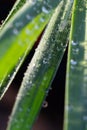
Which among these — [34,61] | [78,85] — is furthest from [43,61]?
[78,85]

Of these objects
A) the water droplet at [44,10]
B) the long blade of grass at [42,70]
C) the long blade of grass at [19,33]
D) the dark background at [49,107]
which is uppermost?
the long blade of grass at [19,33]

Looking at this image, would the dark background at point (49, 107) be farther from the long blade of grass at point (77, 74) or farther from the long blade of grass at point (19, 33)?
the long blade of grass at point (19, 33)

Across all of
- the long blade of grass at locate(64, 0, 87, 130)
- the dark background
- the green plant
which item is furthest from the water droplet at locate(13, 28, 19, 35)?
the dark background

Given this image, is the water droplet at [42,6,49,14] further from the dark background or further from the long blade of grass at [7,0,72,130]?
the dark background

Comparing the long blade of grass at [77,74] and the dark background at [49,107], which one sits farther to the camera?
the dark background at [49,107]

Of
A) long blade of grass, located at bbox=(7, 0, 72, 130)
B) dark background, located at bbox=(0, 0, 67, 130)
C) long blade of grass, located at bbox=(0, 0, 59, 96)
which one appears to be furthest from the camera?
dark background, located at bbox=(0, 0, 67, 130)

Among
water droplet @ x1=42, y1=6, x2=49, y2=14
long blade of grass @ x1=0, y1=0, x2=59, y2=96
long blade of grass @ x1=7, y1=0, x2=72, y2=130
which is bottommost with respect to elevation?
long blade of grass @ x1=7, y1=0, x2=72, y2=130

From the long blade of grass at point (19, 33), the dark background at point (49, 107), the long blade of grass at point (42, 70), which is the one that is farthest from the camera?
the dark background at point (49, 107)

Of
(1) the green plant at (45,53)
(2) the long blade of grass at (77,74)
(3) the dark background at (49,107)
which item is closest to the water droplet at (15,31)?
(1) the green plant at (45,53)
